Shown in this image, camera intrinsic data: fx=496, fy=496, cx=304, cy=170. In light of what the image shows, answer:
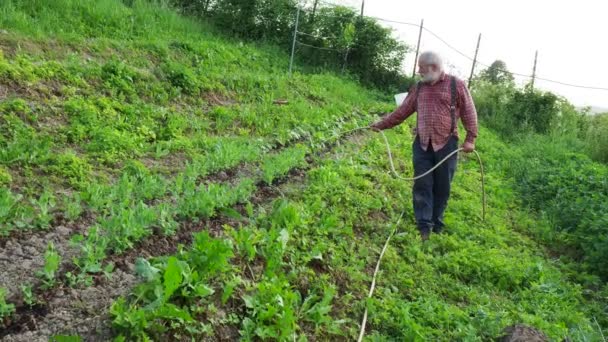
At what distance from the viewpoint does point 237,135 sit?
7004mm

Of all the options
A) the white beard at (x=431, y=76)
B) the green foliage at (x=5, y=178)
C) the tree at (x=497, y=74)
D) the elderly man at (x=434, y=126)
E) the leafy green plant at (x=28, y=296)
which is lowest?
the leafy green plant at (x=28, y=296)

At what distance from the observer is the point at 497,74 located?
1541cm

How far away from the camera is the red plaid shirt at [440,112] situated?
500 centimetres

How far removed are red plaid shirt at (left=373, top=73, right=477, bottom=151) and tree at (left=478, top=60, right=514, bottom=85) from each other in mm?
10802

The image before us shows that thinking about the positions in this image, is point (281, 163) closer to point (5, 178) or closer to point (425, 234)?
point (425, 234)

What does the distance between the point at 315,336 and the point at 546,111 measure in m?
12.2

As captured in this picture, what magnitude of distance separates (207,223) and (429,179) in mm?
2394

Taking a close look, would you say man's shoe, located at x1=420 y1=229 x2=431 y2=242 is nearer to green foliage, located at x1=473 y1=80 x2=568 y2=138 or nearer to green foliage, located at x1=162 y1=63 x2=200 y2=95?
green foliage, located at x1=162 y1=63 x2=200 y2=95

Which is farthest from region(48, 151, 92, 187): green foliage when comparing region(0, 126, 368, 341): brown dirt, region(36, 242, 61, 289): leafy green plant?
region(36, 242, 61, 289): leafy green plant

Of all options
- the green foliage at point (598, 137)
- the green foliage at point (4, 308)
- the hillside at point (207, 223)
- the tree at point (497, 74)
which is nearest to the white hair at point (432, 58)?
the hillside at point (207, 223)

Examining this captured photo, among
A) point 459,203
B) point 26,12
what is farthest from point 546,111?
point 26,12

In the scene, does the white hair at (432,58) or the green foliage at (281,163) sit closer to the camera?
the white hair at (432,58)

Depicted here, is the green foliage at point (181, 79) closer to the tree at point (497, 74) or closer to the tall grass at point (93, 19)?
the tall grass at point (93, 19)

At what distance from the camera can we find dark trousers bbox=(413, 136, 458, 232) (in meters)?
5.14
